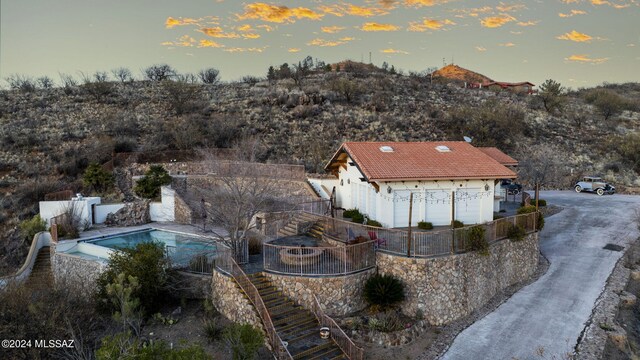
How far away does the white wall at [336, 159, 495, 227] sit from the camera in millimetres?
19453

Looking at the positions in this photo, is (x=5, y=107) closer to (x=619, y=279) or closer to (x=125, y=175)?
(x=125, y=175)

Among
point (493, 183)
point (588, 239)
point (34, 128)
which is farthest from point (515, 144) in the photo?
point (34, 128)

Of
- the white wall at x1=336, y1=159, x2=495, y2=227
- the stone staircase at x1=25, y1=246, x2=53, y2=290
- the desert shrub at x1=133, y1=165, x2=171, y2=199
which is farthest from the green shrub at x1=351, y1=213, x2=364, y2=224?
the desert shrub at x1=133, y1=165, x2=171, y2=199

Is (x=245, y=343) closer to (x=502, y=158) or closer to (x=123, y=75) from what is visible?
(x=502, y=158)

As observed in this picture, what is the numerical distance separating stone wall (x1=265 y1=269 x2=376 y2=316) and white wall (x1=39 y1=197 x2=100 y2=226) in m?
17.1

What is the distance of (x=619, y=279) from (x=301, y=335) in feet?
49.8

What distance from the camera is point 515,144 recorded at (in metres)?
48.2

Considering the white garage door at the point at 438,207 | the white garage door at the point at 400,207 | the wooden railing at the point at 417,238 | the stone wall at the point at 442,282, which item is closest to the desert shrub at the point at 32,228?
the wooden railing at the point at 417,238

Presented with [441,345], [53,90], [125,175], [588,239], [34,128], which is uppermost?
[53,90]

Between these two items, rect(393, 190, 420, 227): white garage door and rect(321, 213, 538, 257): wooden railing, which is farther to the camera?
rect(393, 190, 420, 227): white garage door

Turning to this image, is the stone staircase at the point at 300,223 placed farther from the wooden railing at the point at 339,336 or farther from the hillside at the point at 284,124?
the hillside at the point at 284,124

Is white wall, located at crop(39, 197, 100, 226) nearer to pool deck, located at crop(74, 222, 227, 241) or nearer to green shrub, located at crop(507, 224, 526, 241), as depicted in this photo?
pool deck, located at crop(74, 222, 227, 241)

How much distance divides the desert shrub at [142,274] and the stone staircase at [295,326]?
4.33 m

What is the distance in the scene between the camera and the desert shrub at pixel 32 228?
25.5m
